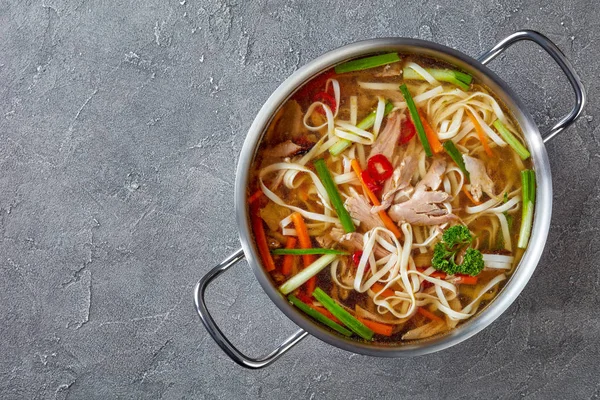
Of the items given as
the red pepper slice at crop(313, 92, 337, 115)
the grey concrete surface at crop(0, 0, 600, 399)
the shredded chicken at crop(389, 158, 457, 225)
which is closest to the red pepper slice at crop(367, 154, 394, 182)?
the shredded chicken at crop(389, 158, 457, 225)

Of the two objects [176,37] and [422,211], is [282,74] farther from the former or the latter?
[422,211]

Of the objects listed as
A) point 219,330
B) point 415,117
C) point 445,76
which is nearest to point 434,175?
point 415,117

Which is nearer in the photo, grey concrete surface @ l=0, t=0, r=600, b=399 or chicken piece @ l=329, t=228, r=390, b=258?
chicken piece @ l=329, t=228, r=390, b=258

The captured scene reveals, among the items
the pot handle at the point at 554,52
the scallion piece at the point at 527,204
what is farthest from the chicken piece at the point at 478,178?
the pot handle at the point at 554,52

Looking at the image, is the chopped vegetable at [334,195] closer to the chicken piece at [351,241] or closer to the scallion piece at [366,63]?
the chicken piece at [351,241]

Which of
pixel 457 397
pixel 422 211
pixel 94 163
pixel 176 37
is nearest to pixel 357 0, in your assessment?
pixel 176 37

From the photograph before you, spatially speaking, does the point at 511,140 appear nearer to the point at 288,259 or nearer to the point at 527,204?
the point at 527,204

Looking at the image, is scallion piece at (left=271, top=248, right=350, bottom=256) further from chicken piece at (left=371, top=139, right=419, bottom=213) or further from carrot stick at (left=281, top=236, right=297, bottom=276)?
chicken piece at (left=371, top=139, right=419, bottom=213)
